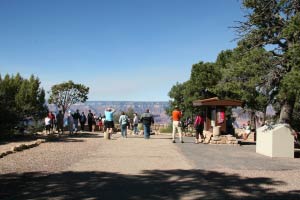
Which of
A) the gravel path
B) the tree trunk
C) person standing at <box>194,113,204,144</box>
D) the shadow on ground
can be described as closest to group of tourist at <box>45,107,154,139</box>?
person standing at <box>194,113,204,144</box>

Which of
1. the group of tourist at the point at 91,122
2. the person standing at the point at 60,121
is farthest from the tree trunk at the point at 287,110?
the person standing at the point at 60,121

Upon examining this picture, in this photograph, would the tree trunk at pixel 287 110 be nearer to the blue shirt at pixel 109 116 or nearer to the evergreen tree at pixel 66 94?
the blue shirt at pixel 109 116

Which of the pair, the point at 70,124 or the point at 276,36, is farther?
the point at 70,124

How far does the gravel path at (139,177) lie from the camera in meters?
8.20

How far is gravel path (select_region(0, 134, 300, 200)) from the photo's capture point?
8203mm

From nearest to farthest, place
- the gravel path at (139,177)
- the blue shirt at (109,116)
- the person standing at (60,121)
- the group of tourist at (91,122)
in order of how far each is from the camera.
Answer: the gravel path at (139,177) < the group of tourist at (91,122) < the blue shirt at (109,116) < the person standing at (60,121)

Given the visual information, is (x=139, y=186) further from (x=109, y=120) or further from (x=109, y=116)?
(x=109, y=116)

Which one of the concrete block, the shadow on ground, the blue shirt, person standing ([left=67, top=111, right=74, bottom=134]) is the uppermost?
the blue shirt

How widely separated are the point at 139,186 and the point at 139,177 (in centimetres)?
109

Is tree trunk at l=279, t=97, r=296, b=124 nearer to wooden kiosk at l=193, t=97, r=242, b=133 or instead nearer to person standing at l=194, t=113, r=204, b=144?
wooden kiosk at l=193, t=97, r=242, b=133

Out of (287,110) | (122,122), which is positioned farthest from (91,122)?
(287,110)

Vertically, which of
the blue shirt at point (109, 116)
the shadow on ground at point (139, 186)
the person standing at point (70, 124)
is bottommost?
the shadow on ground at point (139, 186)

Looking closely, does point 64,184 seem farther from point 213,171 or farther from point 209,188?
point 213,171

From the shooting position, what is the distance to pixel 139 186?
8805mm
